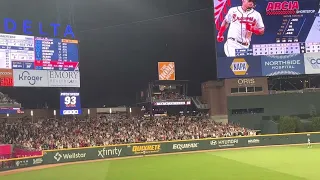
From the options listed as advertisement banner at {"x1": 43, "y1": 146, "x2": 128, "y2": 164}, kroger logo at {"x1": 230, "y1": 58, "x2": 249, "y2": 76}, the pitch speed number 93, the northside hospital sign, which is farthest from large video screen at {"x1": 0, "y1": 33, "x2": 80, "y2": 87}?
kroger logo at {"x1": 230, "y1": 58, "x2": 249, "y2": 76}

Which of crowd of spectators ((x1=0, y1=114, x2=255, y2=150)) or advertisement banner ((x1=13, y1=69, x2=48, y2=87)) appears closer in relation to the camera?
crowd of spectators ((x1=0, y1=114, x2=255, y2=150))

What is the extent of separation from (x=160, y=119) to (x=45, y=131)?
13.9 m

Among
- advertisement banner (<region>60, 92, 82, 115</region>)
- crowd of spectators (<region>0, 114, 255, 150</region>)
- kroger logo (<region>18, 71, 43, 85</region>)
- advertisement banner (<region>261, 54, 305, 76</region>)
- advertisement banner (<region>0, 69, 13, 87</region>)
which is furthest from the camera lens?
advertisement banner (<region>261, 54, 305, 76</region>)

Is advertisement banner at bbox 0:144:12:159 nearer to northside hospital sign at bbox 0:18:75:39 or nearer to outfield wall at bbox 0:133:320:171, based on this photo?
Answer: outfield wall at bbox 0:133:320:171

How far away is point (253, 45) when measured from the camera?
4244 centimetres

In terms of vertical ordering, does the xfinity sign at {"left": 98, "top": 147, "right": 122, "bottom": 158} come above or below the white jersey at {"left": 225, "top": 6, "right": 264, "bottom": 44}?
below

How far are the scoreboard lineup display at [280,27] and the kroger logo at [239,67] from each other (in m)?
0.85

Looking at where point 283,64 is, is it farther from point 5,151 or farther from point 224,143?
point 5,151

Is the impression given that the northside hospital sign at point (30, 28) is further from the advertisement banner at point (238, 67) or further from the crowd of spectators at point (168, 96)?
Answer: the advertisement banner at point (238, 67)

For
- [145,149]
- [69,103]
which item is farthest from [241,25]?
[69,103]

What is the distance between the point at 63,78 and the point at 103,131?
6593 millimetres

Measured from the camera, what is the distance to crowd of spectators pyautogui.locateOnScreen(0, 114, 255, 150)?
31438 millimetres

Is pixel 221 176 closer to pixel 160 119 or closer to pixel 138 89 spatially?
pixel 160 119

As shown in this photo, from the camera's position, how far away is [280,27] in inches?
1660
